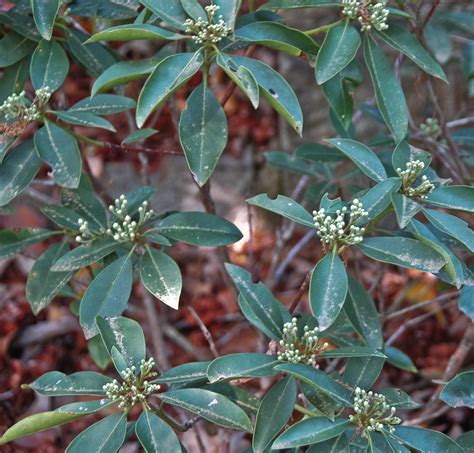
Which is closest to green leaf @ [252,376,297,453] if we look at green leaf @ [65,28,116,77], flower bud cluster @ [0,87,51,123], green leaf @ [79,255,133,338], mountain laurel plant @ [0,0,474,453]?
mountain laurel plant @ [0,0,474,453]

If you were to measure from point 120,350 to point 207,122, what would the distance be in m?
0.50

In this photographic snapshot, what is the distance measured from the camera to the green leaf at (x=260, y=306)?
55.7 inches

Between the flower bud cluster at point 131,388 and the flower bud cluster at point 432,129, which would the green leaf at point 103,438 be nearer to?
the flower bud cluster at point 131,388

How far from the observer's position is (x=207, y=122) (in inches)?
57.3

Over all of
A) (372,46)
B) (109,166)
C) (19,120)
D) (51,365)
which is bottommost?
(51,365)

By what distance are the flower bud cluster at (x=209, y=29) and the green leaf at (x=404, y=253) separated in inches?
19.6

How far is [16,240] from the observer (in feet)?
5.62

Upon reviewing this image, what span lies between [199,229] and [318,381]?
0.47 m

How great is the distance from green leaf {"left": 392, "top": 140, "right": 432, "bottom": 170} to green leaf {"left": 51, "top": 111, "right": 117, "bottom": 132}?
61 centimetres

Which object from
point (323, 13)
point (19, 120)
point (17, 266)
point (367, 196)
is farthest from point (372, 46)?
point (17, 266)

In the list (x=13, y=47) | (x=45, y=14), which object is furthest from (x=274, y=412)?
(x=13, y=47)

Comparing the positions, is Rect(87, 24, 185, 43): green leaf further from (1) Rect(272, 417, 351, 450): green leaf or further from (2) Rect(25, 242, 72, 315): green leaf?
(1) Rect(272, 417, 351, 450): green leaf

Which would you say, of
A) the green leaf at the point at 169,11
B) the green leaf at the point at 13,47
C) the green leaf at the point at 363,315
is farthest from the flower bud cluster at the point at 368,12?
the green leaf at the point at 13,47

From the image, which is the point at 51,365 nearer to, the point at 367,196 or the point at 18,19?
the point at 18,19
